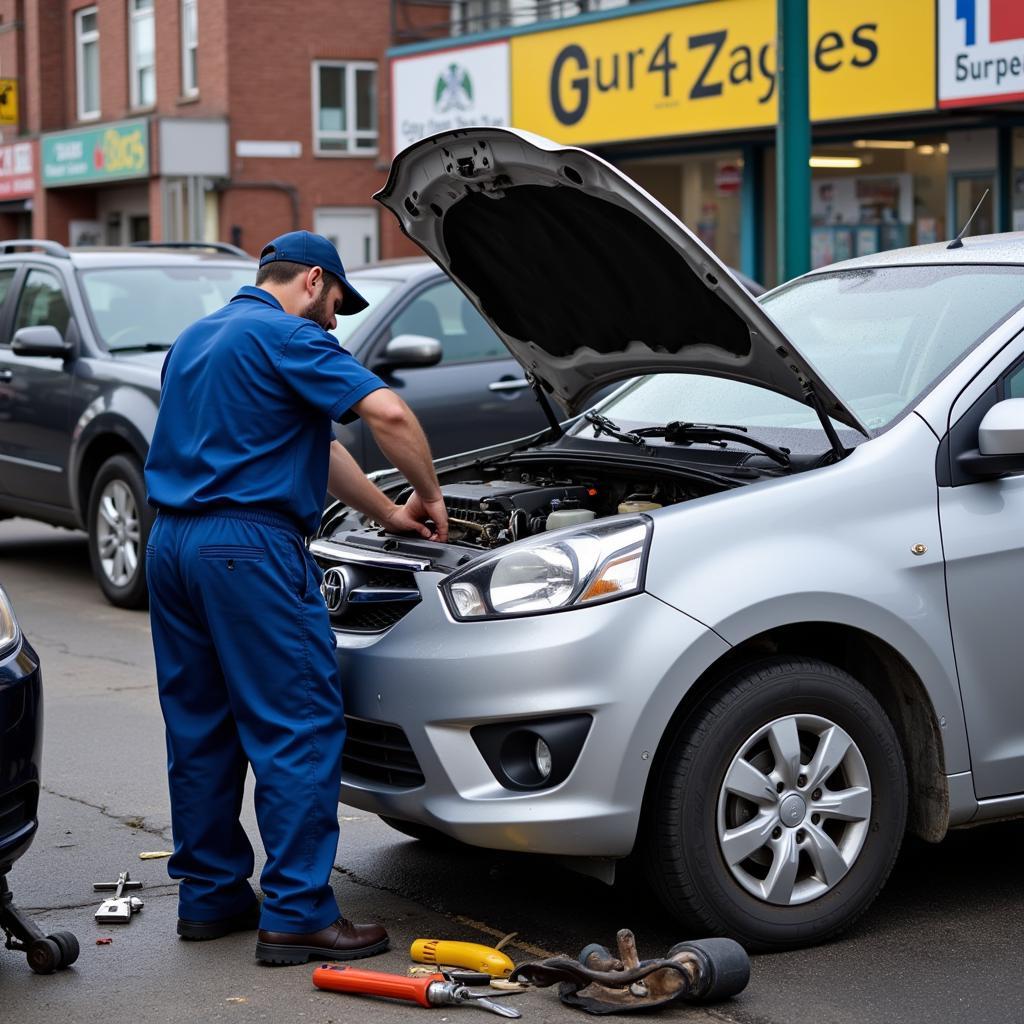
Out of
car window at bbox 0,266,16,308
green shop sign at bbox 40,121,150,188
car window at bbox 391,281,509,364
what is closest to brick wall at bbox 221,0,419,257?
green shop sign at bbox 40,121,150,188

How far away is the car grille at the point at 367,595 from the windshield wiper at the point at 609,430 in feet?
3.13

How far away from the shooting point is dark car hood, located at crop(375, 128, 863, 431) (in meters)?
4.63

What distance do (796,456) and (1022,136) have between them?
1372 centimetres

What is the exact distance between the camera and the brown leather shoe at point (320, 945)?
14.6 ft

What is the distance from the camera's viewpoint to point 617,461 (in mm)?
5125

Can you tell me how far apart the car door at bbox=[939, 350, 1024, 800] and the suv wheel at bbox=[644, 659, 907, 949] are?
0.25m

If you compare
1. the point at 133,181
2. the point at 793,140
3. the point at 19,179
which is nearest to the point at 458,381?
the point at 793,140

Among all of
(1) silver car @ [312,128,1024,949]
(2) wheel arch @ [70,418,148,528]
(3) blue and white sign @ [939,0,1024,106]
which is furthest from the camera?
(3) blue and white sign @ [939,0,1024,106]

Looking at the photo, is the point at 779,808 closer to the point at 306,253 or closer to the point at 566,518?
the point at 566,518

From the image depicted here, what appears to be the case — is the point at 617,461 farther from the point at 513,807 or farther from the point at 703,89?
the point at 703,89

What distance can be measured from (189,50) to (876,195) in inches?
654

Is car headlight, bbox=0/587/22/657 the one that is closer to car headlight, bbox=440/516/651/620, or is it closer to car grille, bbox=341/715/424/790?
car grille, bbox=341/715/424/790

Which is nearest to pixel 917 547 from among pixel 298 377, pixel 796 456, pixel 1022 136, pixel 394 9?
pixel 796 456

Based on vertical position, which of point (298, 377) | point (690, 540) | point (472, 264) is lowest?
point (690, 540)
